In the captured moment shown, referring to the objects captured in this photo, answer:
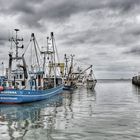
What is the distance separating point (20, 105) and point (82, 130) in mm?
22220

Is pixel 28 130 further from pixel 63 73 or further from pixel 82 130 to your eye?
pixel 63 73

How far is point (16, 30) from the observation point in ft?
163

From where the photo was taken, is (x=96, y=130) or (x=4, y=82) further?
(x=4, y=82)

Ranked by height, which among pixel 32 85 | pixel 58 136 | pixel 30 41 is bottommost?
pixel 58 136

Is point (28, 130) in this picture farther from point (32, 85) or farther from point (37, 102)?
point (32, 85)

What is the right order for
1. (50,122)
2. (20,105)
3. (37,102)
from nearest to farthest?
(50,122) → (20,105) → (37,102)

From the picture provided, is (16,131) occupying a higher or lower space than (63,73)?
lower

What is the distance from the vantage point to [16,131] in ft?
74.7

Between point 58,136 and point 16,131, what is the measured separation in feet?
12.2

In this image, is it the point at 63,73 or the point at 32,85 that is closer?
the point at 32,85

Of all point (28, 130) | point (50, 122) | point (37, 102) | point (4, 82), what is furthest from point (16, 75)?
point (28, 130)

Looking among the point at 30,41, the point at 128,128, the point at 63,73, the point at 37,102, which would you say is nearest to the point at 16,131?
the point at 128,128

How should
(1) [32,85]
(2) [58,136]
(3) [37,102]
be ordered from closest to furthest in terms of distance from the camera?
(2) [58,136], (3) [37,102], (1) [32,85]

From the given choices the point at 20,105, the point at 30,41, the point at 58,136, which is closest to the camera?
the point at 58,136
